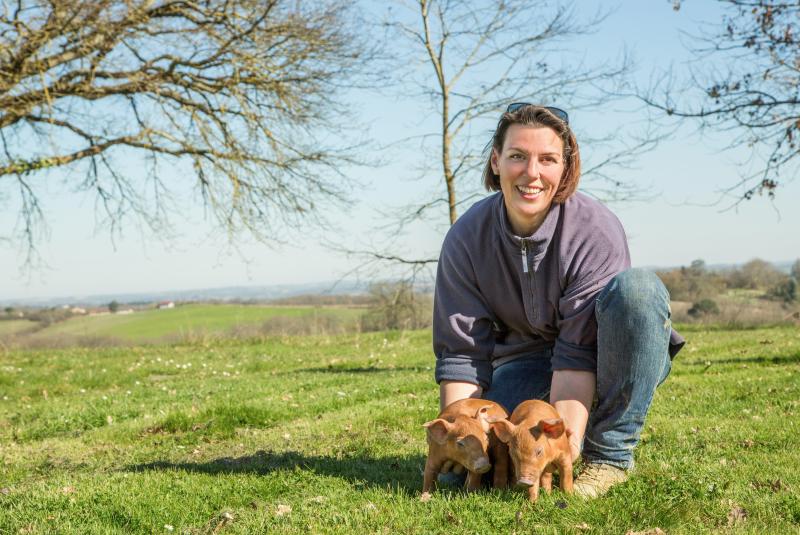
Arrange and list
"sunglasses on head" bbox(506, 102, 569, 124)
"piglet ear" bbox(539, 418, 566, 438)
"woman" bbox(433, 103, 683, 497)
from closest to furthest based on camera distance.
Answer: "piglet ear" bbox(539, 418, 566, 438) < "woman" bbox(433, 103, 683, 497) < "sunglasses on head" bbox(506, 102, 569, 124)

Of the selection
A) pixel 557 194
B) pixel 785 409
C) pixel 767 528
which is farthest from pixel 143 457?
pixel 785 409

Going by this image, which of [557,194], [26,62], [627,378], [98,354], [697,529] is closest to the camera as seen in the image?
[697,529]

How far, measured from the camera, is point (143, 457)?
6352mm

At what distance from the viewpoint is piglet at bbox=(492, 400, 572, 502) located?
374 centimetres

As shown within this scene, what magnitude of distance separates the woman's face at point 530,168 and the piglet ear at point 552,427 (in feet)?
3.90

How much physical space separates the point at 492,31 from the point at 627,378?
14489 mm

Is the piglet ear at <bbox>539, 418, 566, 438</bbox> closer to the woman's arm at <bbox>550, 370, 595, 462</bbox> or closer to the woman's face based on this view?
the woman's arm at <bbox>550, 370, 595, 462</bbox>

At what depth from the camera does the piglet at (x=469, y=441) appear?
3.87 meters

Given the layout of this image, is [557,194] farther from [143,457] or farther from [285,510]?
[143,457]

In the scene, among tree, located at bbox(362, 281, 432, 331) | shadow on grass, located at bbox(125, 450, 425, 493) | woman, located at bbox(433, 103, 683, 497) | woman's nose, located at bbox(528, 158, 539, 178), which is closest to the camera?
woman, located at bbox(433, 103, 683, 497)

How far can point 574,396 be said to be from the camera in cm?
421

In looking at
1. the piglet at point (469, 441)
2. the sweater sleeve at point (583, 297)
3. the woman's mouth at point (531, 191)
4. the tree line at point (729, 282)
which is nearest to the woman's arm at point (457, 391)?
the piglet at point (469, 441)

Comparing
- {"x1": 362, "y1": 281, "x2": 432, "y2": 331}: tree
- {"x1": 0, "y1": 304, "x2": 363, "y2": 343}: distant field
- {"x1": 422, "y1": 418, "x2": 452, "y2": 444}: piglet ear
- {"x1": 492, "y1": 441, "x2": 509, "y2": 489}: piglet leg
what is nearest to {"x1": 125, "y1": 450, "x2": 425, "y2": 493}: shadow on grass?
{"x1": 492, "y1": 441, "x2": 509, "y2": 489}: piglet leg

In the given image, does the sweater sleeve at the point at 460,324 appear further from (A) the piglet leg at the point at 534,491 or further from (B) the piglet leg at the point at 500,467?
(A) the piglet leg at the point at 534,491
